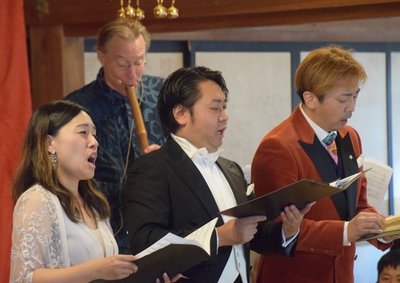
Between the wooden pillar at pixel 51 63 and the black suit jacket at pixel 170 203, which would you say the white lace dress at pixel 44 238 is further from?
the wooden pillar at pixel 51 63

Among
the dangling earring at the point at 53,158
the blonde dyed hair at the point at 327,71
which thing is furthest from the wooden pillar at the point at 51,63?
the dangling earring at the point at 53,158

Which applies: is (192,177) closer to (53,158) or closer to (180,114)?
(180,114)

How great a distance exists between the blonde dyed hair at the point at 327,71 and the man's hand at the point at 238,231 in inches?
28.5

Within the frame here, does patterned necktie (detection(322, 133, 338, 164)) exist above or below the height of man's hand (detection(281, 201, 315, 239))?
above

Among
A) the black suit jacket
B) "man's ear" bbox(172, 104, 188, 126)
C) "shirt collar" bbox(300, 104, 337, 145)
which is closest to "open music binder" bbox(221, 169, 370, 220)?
the black suit jacket

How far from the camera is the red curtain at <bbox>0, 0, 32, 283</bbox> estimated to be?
3.75 m

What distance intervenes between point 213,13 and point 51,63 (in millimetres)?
1009

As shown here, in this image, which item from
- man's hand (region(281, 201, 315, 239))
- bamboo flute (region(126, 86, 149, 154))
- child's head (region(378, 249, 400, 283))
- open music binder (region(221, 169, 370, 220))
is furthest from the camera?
child's head (region(378, 249, 400, 283))

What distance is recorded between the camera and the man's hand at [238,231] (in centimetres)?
272

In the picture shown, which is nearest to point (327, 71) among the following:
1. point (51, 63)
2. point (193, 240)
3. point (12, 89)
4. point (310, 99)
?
point (310, 99)

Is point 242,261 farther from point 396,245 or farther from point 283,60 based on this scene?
point 283,60

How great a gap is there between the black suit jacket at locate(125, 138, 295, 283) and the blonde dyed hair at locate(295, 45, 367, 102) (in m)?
0.67

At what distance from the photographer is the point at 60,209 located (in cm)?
272

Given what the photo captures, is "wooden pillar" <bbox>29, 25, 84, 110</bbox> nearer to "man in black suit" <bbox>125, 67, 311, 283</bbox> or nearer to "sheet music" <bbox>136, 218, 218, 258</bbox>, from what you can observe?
"man in black suit" <bbox>125, 67, 311, 283</bbox>
